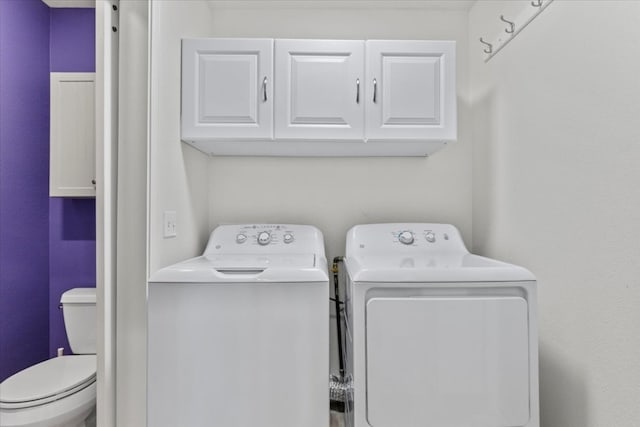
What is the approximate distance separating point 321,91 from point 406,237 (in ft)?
3.05

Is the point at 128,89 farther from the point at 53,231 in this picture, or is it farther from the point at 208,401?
the point at 208,401

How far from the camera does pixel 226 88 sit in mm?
1694

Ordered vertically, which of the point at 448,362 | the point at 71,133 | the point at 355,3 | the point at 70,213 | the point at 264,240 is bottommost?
the point at 448,362

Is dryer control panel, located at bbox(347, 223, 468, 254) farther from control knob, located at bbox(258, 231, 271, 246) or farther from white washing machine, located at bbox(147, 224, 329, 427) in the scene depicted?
white washing machine, located at bbox(147, 224, 329, 427)

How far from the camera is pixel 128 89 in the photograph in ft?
4.46

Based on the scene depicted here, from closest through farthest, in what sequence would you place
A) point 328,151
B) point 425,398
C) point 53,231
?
point 425,398 < point 53,231 < point 328,151

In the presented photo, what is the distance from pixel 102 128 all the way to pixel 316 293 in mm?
1078

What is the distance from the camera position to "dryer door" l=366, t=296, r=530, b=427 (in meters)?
1.20

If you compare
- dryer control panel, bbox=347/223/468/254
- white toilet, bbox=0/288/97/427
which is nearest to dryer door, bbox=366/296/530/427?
dryer control panel, bbox=347/223/468/254

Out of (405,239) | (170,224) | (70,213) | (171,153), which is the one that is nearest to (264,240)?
(170,224)

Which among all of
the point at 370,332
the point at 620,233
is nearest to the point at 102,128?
the point at 370,332

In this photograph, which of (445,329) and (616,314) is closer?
(616,314)

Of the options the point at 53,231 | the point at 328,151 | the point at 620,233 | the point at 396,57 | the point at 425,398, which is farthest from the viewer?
the point at 328,151

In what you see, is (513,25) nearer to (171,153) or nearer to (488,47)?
(488,47)
